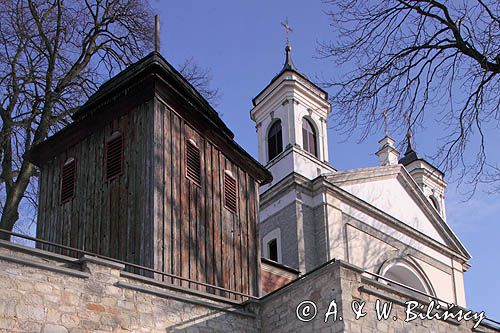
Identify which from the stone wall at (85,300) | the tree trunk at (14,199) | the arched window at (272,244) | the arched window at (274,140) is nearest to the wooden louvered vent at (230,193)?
the stone wall at (85,300)

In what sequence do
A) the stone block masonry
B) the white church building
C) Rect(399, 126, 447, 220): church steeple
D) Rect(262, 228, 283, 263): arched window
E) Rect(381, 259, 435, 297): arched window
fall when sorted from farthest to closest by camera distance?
Rect(399, 126, 447, 220): church steeple → Rect(381, 259, 435, 297): arched window → Rect(262, 228, 283, 263): arched window → the white church building → the stone block masonry

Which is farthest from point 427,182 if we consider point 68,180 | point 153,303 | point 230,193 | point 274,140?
point 153,303

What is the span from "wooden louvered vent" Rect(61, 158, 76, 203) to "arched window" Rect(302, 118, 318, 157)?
497 inches

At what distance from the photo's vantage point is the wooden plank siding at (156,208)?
15.5 metres

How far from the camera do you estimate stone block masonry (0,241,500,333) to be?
12.2 meters

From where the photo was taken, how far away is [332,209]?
26094mm

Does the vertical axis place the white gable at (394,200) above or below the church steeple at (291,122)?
below

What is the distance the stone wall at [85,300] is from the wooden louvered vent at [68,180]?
13.7ft

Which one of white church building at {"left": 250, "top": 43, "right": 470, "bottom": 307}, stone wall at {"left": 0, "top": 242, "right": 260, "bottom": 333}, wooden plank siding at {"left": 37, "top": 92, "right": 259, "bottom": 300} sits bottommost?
stone wall at {"left": 0, "top": 242, "right": 260, "bottom": 333}

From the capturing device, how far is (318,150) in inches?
1150

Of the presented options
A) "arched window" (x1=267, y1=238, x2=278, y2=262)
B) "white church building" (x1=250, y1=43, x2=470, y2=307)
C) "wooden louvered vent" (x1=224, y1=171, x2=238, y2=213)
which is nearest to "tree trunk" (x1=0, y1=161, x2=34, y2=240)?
"wooden louvered vent" (x1=224, y1=171, x2=238, y2=213)

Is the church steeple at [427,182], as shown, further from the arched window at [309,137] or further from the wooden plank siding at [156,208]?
the wooden plank siding at [156,208]

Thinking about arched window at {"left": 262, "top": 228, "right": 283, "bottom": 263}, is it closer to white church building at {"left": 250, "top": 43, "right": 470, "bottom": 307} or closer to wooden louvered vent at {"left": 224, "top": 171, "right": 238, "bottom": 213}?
white church building at {"left": 250, "top": 43, "right": 470, "bottom": 307}

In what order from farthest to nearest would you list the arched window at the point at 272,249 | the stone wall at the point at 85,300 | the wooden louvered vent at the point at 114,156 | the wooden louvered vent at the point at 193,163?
the arched window at the point at 272,249 < the wooden louvered vent at the point at 193,163 < the wooden louvered vent at the point at 114,156 < the stone wall at the point at 85,300
